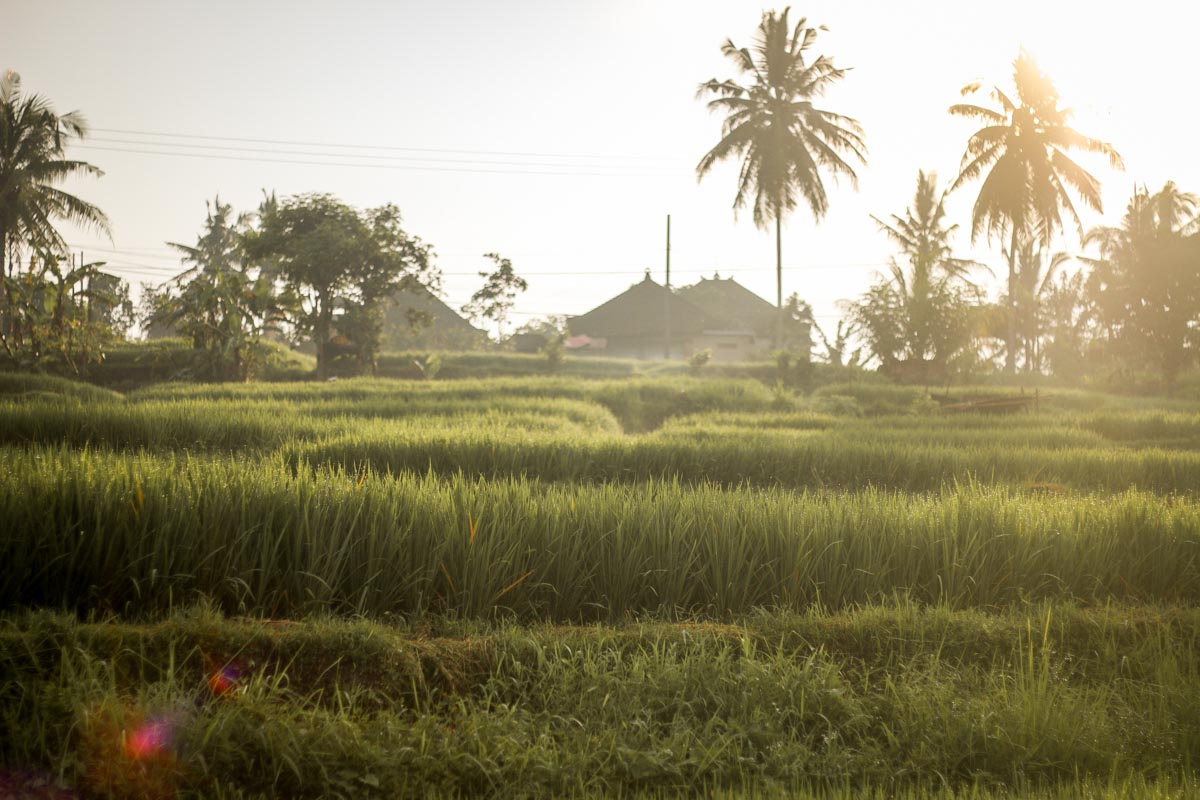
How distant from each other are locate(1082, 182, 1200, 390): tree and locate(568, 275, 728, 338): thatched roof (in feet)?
51.1

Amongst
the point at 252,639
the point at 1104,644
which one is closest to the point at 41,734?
the point at 252,639

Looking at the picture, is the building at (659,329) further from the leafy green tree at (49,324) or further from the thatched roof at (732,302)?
the leafy green tree at (49,324)

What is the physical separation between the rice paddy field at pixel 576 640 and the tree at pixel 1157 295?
1943cm

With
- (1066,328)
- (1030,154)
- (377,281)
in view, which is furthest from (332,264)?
(1066,328)

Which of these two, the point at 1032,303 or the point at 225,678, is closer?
the point at 225,678

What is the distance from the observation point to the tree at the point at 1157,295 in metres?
21.2

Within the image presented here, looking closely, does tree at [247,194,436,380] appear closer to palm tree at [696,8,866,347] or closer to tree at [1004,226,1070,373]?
palm tree at [696,8,866,347]

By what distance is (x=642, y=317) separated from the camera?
3591cm

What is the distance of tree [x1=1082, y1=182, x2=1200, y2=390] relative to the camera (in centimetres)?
2123

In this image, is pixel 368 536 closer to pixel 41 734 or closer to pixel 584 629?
pixel 584 629

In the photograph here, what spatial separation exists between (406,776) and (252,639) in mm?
966

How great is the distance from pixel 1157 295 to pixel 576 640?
2373 centimetres

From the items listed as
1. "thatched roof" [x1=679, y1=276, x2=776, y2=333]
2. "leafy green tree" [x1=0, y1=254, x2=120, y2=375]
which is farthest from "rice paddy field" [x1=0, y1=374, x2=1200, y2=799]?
"thatched roof" [x1=679, y1=276, x2=776, y2=333]

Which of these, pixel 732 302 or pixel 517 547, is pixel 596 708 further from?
pixel 732 302
